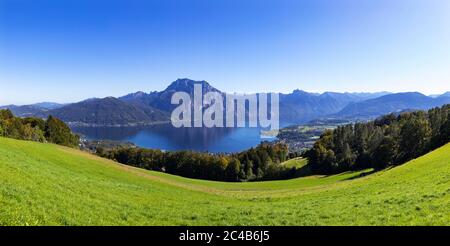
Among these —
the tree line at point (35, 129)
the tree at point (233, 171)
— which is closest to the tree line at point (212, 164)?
the tree at point (233, 171)

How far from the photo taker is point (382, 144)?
108 m

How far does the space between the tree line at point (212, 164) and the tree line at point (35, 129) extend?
2457cm

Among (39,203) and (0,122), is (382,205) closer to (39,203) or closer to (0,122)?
(39,203)

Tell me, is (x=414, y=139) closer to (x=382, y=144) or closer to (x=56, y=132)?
(x=382, y=144)

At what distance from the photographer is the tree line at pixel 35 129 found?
105 meters

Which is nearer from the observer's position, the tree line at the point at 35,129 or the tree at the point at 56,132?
the tree line at the point at 35,129

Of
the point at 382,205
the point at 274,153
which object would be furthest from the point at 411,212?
the point at 274,153

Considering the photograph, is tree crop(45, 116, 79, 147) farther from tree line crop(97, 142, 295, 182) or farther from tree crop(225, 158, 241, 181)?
tree crop(225, 158, 241, 181)

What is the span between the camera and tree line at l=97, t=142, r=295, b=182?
414 feet

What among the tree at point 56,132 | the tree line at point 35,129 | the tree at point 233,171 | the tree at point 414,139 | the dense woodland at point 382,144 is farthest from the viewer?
the tree at point 233,171

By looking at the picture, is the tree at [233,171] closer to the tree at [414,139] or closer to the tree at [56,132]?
the tree at [414,139]

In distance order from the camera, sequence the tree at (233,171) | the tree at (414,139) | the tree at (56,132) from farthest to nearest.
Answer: the tree at (233,171) → the tree at (56,132) → the tree at (414,139)

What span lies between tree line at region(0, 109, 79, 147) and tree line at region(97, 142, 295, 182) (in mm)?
24568

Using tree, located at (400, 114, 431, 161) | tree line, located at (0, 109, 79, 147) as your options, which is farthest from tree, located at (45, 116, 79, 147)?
tree, located at (400, 114, 431, 161)
